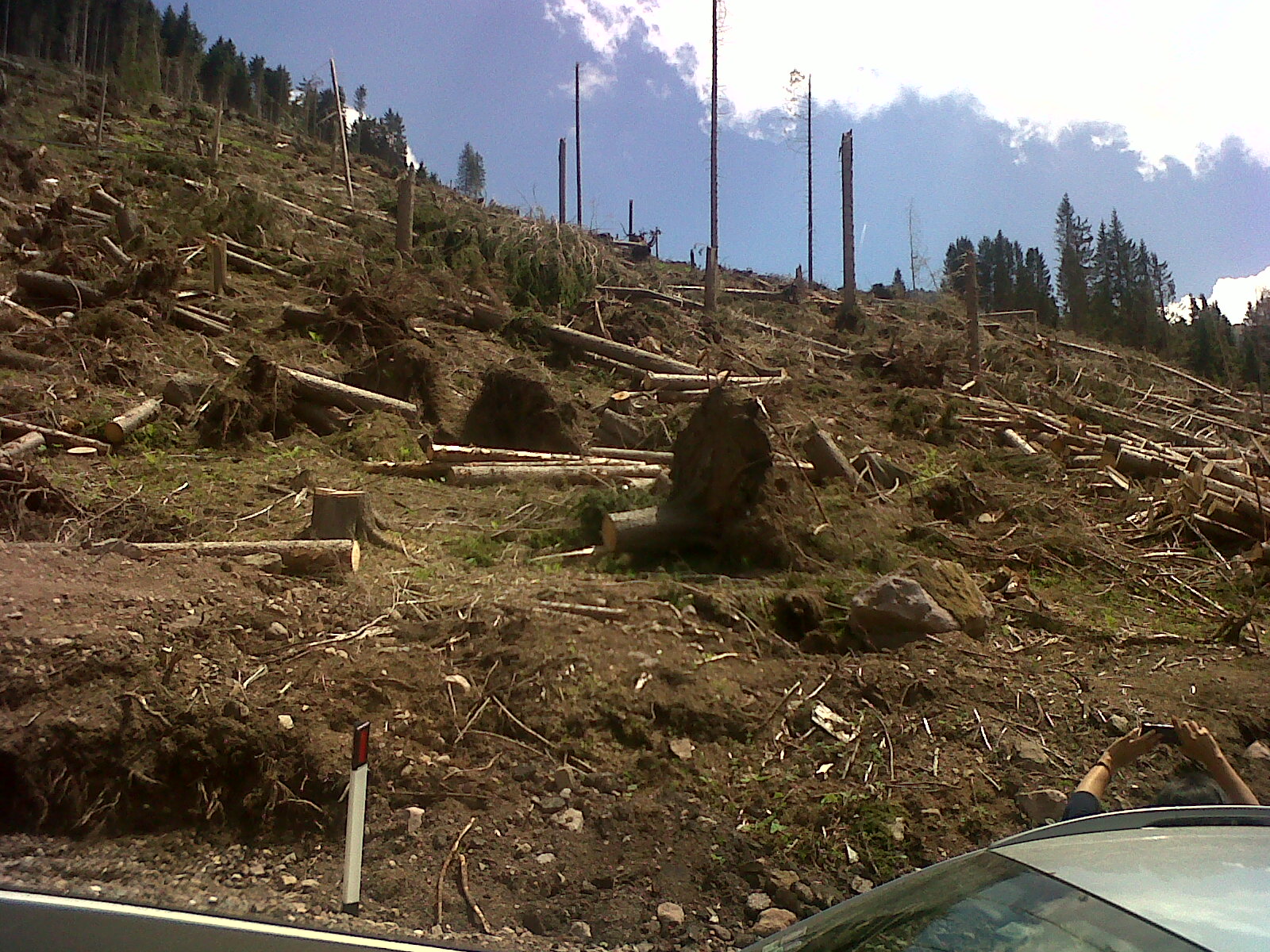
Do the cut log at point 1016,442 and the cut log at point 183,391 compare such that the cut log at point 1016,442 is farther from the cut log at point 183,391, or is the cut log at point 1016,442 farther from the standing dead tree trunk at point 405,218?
the standing dead tree trunk at point 405,218

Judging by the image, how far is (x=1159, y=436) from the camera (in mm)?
14984

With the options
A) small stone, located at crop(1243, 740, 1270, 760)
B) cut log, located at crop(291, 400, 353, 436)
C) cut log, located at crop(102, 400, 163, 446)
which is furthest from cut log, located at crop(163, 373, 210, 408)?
small stone, located at crop(1243, 740, 1270, 760)

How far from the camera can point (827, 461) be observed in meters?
9.80

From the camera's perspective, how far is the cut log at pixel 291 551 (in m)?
6.05

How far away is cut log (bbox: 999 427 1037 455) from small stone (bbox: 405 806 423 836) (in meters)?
10.5

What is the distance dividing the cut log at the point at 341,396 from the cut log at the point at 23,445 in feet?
9.02

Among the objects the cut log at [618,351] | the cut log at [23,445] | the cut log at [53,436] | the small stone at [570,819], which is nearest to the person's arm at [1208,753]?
the small stone at [570,819]

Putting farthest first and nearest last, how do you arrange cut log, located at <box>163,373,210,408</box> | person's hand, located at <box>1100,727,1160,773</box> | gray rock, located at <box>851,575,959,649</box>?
cut log, located at <box>163,373,210,408</box> < gray rock, located at <box>851,575,959,649</box> < person's hand, located at <box>1100,727,1160,773</box>

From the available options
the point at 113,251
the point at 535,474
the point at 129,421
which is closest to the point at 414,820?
the point at 535,474

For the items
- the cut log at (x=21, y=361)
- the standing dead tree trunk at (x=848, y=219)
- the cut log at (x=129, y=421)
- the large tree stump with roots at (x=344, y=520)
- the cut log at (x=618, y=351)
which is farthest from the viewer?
the standing dead tree trunk at (x=848, y=219)

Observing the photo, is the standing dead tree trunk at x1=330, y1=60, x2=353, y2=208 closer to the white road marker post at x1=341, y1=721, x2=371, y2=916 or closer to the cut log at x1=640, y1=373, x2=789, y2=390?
the cut log at x1=640, y1=373, x2=789, y2=390

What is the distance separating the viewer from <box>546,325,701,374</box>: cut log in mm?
15414

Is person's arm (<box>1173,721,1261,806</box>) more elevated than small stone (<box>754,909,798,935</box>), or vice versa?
person's arm (<box>1173,721,1261,806</box>)

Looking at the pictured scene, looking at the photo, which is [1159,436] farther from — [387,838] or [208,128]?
[208,128]
